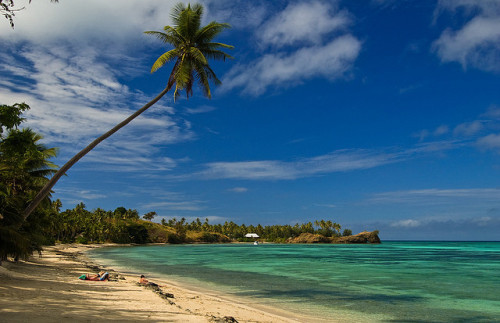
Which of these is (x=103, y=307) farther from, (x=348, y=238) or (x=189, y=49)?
(x=348, y=238)

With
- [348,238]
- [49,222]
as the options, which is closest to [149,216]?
[348,238]

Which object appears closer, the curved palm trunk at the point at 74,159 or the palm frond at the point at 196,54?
the curved palm trunk at the point at 74,159

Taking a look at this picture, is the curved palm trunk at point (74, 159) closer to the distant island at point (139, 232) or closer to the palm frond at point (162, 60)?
the palm frond at point (162, 60)

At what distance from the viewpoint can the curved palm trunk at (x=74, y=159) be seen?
1628 cm

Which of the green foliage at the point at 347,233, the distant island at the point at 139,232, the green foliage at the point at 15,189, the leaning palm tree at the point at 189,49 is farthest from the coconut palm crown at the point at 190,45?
the green foliage at the point at 347,233

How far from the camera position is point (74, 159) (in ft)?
55.6

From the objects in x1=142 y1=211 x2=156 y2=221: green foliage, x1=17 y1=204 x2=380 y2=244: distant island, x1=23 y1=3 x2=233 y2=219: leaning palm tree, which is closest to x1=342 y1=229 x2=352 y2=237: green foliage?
x1=17 y1=204 x2=380 y2=244: distant island

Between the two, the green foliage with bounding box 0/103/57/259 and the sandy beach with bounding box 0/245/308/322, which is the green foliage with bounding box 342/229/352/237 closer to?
the green foliage with bounding box 0/103/57/259

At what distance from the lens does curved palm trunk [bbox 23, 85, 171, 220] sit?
16281 millimetres

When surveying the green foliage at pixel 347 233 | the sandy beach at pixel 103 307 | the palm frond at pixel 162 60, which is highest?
the palm frond at pixel 162 60

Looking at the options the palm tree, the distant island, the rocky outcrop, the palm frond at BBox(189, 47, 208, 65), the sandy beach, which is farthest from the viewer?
the rocky outcrop

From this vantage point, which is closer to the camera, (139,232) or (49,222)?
(49,222)

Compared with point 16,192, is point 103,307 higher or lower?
lower

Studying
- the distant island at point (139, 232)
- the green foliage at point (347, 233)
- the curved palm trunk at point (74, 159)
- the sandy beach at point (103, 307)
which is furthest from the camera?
the green foliage at point (347, 233)
